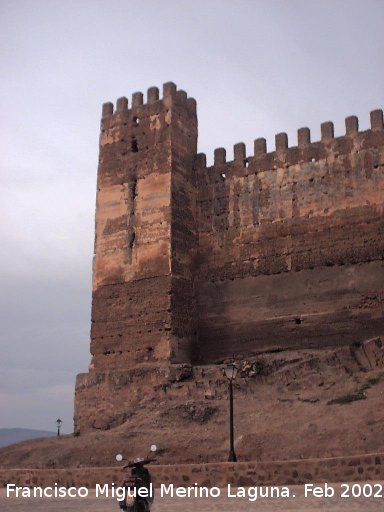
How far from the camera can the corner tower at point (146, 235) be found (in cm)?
2020

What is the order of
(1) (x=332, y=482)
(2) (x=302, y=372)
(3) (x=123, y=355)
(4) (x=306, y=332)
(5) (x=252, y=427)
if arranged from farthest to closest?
(3) (x=123, y=355)
(4) (x=306, y=332)
(2) (x=302, y=372)
(5) (x=252, y=427)
(1) (x=332, y=482)

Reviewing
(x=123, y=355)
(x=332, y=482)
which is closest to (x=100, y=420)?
(x=123, y=355)

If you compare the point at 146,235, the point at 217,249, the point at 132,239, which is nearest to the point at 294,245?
the point at 217,249

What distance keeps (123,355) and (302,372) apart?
17.6ft

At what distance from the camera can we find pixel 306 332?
1892cm

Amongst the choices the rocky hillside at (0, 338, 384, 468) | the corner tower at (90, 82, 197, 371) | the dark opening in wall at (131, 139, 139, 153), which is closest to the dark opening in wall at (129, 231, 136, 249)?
the corner tower at (90, 82, 197, 371)

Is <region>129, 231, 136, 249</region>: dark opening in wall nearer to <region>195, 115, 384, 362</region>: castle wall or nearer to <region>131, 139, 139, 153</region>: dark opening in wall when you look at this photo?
<region>195, 115, 384, 362</region>: castle wall

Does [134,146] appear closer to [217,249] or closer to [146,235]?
[146,235]

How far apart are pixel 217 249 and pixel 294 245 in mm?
2357

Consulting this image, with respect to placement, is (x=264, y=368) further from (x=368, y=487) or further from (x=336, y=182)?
(x=368, y=487)

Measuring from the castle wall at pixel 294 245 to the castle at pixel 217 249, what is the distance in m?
0.03

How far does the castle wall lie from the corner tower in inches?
31.6

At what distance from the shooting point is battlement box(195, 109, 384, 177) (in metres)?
19.5

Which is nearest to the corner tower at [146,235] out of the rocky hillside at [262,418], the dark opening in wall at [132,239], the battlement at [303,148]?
the dark opening in wall at [132,239]
